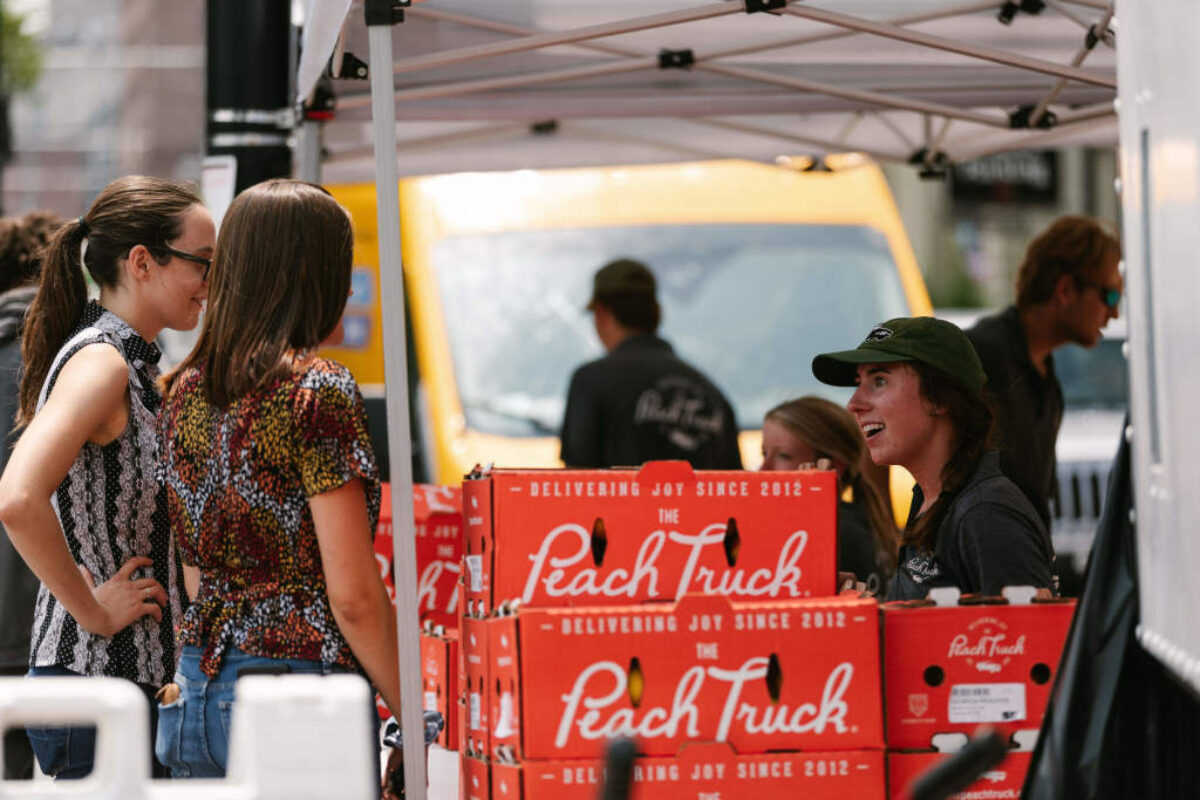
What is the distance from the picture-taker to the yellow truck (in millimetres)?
8297

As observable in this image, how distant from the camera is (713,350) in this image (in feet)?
27.9

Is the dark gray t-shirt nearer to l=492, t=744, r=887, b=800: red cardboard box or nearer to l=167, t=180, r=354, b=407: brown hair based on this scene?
l=492, t=744, r=887, b=800: red cardboard box

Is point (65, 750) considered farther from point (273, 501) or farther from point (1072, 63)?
point (1072, 63)

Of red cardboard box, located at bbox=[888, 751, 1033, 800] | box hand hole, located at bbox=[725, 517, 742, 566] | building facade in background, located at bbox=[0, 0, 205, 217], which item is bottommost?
red cardboard box, located at bbox=[888, 751, 1033, 800]

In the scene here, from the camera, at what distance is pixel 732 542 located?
3402mm

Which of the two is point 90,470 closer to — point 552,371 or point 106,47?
point 552,371

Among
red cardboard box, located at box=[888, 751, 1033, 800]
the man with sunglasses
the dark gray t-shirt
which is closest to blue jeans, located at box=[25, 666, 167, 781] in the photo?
red cardboard box, located at box=[888, 751, 1033, 800]

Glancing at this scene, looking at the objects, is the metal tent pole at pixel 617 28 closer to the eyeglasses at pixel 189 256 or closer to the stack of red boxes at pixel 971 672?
the eyeglasses at pixel 189 256

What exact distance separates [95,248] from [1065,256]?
391 cm

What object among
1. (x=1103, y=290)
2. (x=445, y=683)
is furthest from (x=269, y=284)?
(x=1103, y=290)

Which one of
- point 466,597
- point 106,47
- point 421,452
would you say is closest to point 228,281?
point 466,597

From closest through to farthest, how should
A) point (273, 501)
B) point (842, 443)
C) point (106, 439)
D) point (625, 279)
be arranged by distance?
point (273, 501)
point (106, 439)
point (842, 443)
point (625, 279)

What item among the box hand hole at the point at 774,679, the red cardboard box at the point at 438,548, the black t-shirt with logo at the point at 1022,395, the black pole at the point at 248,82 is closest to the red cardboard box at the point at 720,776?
the box hand hole at the point at 774,679

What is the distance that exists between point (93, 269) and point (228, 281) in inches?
25.8
